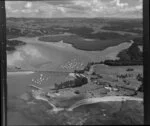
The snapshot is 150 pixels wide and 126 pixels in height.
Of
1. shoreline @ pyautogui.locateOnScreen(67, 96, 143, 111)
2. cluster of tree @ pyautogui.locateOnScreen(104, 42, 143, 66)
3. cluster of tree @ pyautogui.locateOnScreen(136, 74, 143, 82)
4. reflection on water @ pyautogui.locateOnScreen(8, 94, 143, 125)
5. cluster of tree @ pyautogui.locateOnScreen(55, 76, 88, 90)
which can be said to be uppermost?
cluster of tree @ pyautogui.locateOnScreen(104, 42, 143, 66)

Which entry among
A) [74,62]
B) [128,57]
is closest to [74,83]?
[74,62]

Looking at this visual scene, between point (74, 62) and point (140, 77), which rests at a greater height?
point (74, 62)

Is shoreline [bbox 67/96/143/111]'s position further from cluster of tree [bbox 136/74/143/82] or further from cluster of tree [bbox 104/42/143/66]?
cluster of tree [bbox 104/42/143/66]

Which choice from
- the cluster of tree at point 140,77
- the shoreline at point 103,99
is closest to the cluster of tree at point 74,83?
the shoreline at point 103,99

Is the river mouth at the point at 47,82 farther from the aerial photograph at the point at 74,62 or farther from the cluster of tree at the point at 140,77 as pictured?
the cluster of tree at the point at 140,77

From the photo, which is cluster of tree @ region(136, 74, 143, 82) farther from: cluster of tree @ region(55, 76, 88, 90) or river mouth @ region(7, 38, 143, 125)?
cluster of tree @ region(55, 76, 88, 90)

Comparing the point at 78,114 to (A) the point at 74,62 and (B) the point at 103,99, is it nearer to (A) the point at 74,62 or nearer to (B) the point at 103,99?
(B) the point at 103,99

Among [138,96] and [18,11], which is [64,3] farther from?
[138,96]

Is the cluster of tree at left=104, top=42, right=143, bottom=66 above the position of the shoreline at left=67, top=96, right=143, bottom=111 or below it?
above

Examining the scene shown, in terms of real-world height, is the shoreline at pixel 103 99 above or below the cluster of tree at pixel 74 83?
below

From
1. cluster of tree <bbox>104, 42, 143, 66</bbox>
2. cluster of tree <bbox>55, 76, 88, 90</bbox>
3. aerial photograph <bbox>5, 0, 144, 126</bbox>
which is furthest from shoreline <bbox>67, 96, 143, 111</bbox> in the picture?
cluster of tree <bbox>104, 42, 143, 66</bbox>
